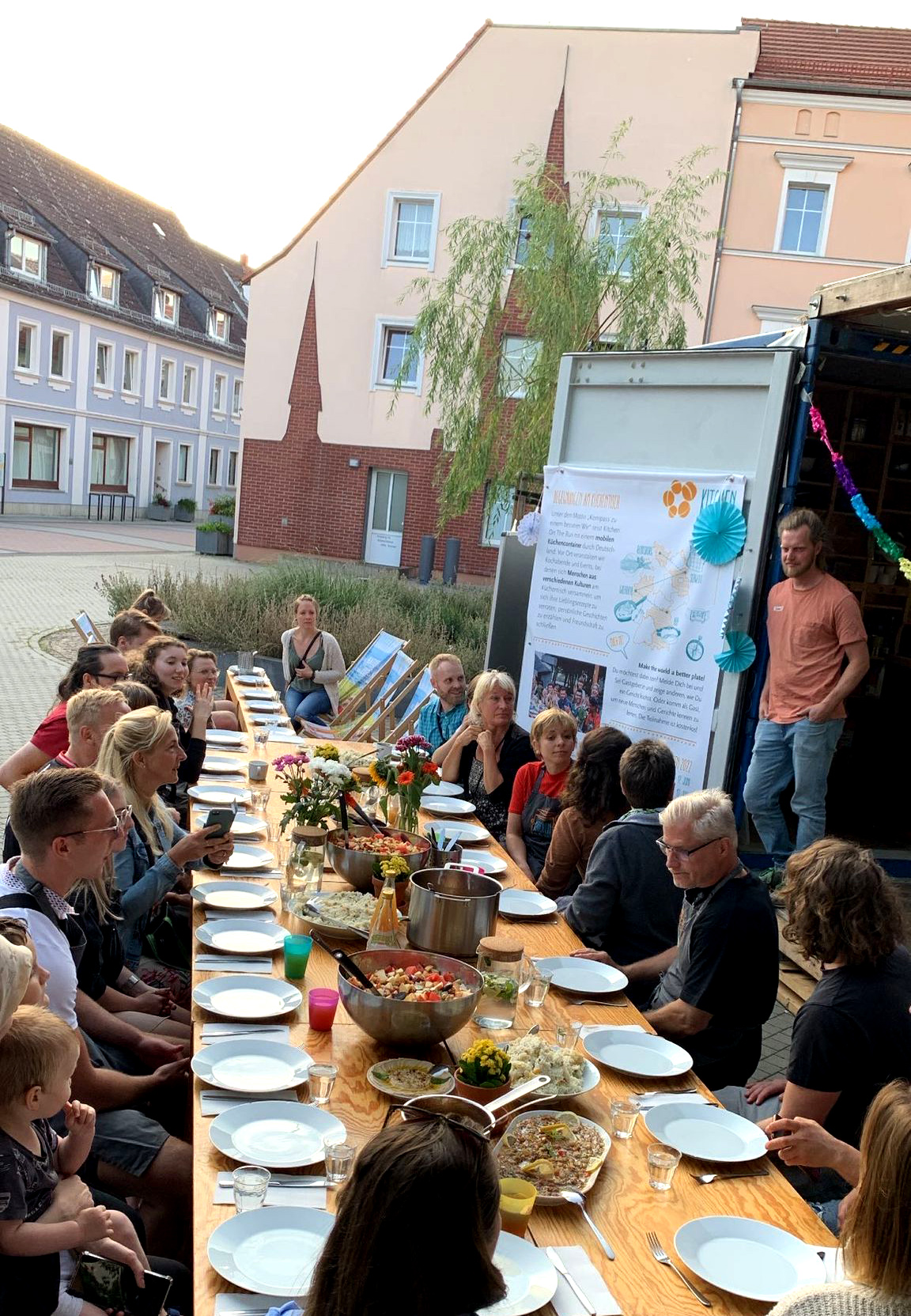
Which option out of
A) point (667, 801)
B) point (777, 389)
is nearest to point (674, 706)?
point (777, 389)

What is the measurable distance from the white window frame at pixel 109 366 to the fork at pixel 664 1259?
1503 inches

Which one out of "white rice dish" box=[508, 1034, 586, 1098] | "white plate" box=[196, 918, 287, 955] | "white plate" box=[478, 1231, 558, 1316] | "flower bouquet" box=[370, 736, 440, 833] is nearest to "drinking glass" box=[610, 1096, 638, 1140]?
"white rice dish" box=[508, 1034, 586, 1098]

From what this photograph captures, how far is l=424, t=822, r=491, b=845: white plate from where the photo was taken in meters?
5.08

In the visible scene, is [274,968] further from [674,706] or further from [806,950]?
[674,706]

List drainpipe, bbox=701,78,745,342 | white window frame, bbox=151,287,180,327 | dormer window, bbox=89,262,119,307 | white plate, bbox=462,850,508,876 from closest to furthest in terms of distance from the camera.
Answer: white plate, bbox=462,850,508,876, drainpipe, bbox=701,78,745,342, dormer window, bbox=89,262,119,307, white window frame, bbox=151,287,180,327

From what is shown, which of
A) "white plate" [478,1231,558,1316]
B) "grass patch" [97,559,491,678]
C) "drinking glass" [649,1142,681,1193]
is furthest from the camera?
"grass patch" [97,559,491,678]

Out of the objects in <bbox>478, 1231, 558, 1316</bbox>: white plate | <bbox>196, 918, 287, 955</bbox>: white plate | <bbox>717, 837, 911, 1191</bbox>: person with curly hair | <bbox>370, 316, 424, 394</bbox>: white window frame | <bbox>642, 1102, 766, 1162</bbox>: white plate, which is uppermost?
<bbox>370, 316, 424, 394</bbox>: white window frame

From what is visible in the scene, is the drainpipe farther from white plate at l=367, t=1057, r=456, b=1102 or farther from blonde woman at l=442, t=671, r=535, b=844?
white plate at l=367, t=1057, r=456, b=1102

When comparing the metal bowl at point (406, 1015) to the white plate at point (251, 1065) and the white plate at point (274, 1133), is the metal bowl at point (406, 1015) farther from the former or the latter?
the white plate at point (274, 1133)

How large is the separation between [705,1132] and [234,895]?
1.89m

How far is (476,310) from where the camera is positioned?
1650cm

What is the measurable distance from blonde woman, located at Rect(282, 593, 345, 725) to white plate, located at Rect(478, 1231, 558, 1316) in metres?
7.11

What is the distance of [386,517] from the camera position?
24.7 metres

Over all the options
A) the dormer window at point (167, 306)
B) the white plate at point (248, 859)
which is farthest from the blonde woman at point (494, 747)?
the dormer window at point (167, 306)
